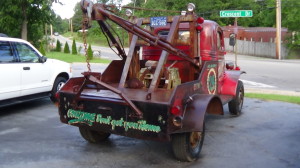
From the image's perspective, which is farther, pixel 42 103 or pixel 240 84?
pixel 42 103

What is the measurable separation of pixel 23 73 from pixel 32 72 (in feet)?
1.03

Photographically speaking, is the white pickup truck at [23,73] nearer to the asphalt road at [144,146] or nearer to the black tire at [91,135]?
the asphalt road at [144,146]

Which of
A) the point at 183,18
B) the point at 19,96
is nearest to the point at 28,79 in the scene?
the point at 19,96

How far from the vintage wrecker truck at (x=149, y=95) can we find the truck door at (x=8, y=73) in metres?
2.76

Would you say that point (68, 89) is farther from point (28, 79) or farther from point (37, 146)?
point (28, 79)

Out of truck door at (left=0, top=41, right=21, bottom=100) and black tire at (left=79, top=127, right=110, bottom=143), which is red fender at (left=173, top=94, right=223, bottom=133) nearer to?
black tire at (left=79, top=127, right=110, bottom=143)

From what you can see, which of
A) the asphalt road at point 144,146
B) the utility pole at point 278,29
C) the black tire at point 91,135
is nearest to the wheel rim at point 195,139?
the asphalt road at point 144,146

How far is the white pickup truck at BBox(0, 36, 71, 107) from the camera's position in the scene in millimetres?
7999

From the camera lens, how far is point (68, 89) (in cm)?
558

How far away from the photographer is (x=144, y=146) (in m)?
6.01

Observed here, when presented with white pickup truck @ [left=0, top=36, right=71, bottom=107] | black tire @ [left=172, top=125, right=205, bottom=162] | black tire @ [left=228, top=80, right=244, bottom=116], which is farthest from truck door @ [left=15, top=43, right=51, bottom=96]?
black tire @ [left=172, top=125, right=205, bottom=162]

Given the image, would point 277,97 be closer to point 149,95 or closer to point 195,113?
point 195,113

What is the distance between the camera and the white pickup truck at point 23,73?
8.00 meters

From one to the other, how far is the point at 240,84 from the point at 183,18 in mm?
3434
